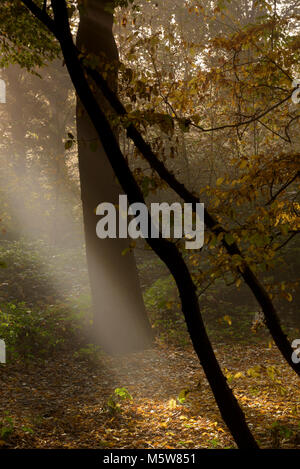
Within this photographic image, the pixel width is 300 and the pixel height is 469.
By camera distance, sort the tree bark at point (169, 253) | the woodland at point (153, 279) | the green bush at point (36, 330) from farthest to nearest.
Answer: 1. the green bush at point (36, 330)
2. the woodland at point (153, 279)
3. the tree bark at point (169, 253)

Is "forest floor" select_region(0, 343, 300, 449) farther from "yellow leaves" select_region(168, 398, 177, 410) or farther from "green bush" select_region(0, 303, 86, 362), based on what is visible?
"green bush" select_region(0, 303, 86, 362)

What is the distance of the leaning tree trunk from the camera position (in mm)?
7733

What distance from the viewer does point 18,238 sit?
689 inches

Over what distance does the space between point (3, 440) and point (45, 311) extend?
5.58m

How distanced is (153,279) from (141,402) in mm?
7010

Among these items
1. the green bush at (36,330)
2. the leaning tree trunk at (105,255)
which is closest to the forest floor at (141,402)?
the green bush at (36,330)

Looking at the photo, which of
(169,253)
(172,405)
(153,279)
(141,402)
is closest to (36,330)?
(141,402)

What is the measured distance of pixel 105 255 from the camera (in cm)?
820

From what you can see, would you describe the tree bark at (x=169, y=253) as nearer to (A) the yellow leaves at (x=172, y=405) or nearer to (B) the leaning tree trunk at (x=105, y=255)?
(A) the yellow leaves at (x=172, y=405)

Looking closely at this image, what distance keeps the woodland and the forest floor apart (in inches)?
1.2

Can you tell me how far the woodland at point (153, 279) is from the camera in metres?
3.48

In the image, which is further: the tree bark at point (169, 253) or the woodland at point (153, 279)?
the woodland at point (153, 279)

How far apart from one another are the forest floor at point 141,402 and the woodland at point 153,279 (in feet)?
0.10
